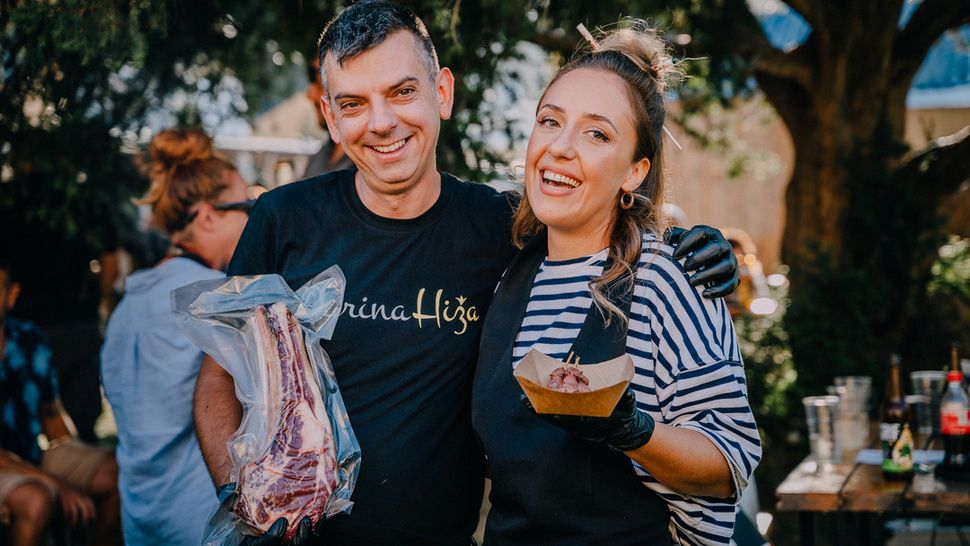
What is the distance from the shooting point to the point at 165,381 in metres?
3.75

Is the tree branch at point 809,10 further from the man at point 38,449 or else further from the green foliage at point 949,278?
the man at point 38,449

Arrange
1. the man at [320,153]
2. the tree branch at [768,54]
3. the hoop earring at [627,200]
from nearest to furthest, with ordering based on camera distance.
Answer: the hoop earring at [627,200] → the man at [320,153] → the tree branch at [768,54]

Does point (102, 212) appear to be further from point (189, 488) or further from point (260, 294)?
point (260, 294)

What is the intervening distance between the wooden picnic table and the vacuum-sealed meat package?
92.8 inches

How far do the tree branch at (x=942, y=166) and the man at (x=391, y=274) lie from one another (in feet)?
17.9

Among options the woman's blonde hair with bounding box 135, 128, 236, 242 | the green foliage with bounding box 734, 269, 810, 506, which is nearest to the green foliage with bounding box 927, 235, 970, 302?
the green foliage with bounding box 734, 269, 810, 506

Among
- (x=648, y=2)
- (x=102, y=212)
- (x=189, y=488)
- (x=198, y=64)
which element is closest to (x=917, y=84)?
(x=648, y=2)

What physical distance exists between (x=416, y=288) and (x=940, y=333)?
6.05m

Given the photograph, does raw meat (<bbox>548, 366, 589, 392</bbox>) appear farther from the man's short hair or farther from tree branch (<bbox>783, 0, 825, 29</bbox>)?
tree branch (<bbox>783, 0, 825, 29</bbox>)

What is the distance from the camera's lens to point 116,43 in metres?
4.32

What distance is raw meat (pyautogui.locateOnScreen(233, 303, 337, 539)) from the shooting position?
2.19 metres

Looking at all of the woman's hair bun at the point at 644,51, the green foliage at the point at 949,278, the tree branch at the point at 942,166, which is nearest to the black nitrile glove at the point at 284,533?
the woman's hair bun at the point at 644,51

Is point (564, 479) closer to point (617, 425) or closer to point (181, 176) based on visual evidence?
point (617, 425)

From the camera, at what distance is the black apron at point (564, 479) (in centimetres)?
212
